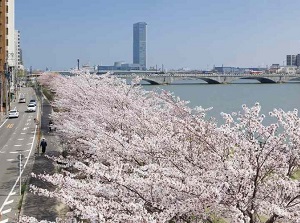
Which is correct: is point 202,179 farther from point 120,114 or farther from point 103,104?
point 103,104

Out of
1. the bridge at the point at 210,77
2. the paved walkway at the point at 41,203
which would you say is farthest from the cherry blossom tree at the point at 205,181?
the bridge at the point at 210,77

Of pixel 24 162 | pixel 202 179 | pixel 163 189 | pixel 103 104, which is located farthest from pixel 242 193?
pixel 24 162

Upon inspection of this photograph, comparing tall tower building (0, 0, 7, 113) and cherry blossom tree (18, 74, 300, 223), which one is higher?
tall tower building (0, 0, 7, 113)

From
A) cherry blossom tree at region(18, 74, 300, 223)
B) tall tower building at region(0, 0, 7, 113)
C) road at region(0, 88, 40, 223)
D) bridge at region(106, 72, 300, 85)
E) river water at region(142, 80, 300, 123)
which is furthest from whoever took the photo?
bridge at region(106, 72, 300, 85)

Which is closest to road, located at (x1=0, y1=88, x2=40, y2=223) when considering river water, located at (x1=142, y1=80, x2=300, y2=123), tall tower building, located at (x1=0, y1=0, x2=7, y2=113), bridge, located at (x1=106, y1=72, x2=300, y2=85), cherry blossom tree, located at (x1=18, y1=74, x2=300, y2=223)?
tall tower building, located at (x1=0, y1=0, x2=7, y2=113)

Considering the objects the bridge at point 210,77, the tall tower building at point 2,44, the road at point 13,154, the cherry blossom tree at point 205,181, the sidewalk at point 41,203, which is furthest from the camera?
the bridge at point 210,77

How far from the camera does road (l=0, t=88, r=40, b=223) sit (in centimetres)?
1243

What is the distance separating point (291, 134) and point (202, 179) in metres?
1.34

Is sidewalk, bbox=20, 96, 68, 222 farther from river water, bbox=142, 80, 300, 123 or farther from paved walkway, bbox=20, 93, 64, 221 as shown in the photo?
river water, bbox=142, 80, 300, 123

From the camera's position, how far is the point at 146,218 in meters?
4.65

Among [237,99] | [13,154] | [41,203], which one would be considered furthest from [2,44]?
[41,203]

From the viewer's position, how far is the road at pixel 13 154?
490 inches

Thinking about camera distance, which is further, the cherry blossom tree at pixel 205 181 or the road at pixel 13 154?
the road at pixel 13 154

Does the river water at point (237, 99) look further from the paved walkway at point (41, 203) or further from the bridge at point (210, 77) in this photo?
the bridge at point (210, 77)
